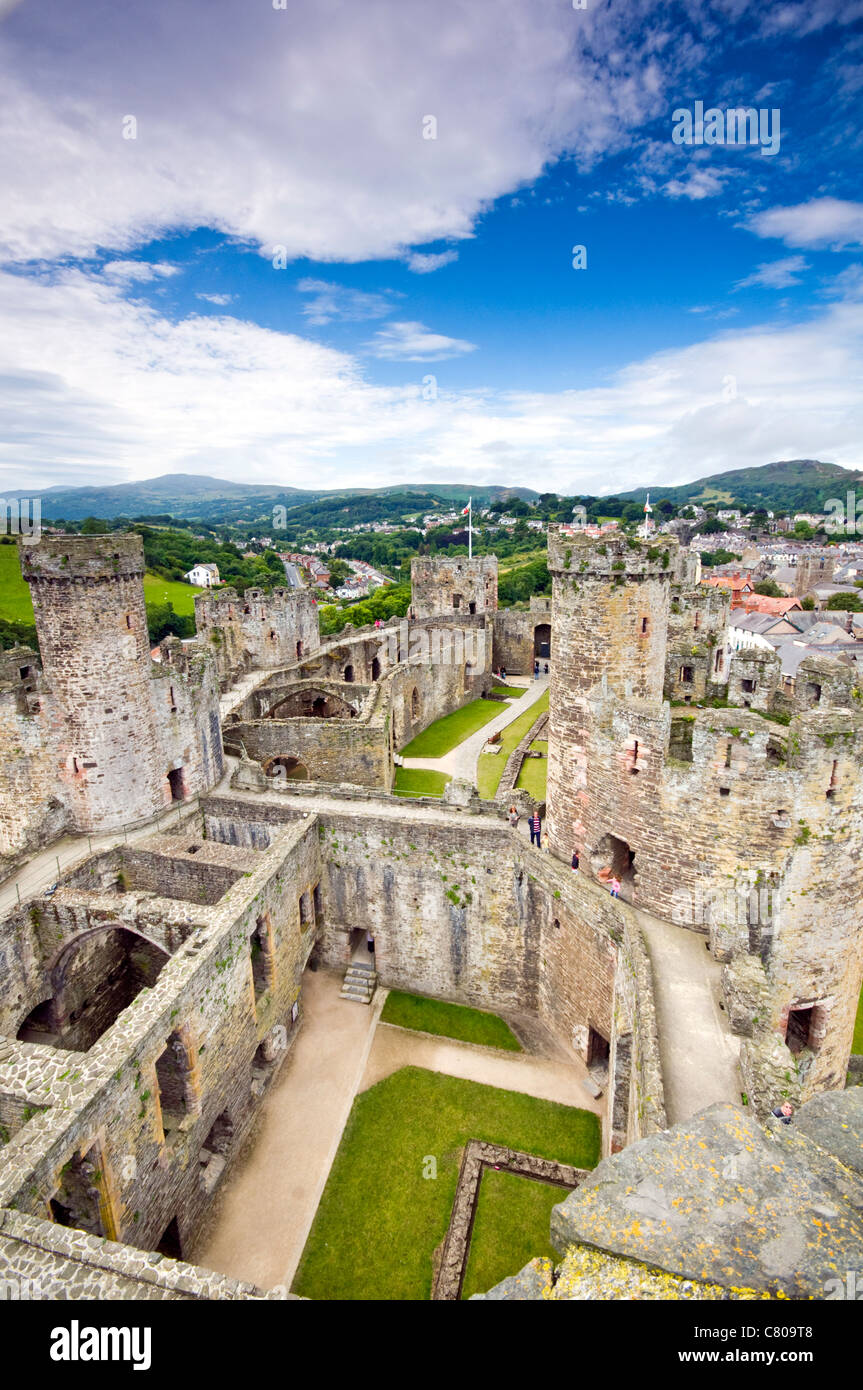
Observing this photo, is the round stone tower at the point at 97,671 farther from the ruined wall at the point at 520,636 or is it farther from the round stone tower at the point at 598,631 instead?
the ruined wall at the point at 520,636

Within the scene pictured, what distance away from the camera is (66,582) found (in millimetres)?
17797

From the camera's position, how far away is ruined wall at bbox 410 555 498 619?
153 ft

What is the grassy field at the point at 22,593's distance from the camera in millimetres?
64312

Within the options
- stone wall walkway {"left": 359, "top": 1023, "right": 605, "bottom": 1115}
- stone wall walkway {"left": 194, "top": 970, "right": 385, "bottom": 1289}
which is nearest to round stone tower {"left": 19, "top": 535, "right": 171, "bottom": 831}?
stone wall walkway {"left": 194, "top": 970, "right": 385, "bottom": 1289}

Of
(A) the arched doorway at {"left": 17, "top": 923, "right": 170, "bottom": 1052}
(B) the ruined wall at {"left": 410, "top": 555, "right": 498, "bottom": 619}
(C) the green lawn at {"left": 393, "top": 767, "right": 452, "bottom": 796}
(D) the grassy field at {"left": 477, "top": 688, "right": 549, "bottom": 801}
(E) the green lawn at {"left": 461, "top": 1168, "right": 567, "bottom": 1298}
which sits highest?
(B) the ruined wall at {"left": 410, "top": 555, "right": 498, "bottom": 619}

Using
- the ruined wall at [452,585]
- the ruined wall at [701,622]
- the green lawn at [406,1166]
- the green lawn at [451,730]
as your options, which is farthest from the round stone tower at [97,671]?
the ruined wall at [452,585]

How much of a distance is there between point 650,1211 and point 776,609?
287ft

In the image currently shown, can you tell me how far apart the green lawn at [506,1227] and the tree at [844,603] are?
86626 millimetres

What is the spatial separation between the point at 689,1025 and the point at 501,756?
19.6 metres

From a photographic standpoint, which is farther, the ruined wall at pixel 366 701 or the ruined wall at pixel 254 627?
the ruined wall at pixel 254 627

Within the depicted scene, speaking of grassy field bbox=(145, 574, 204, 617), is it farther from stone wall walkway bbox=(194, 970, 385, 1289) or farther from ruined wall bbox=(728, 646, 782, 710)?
ruined wall bbox=(728, 646, 782, 710)

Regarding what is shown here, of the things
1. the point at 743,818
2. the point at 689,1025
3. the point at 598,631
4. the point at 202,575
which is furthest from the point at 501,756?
the point at 202,575

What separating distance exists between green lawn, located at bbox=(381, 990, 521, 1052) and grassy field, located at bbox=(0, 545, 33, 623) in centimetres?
5169
